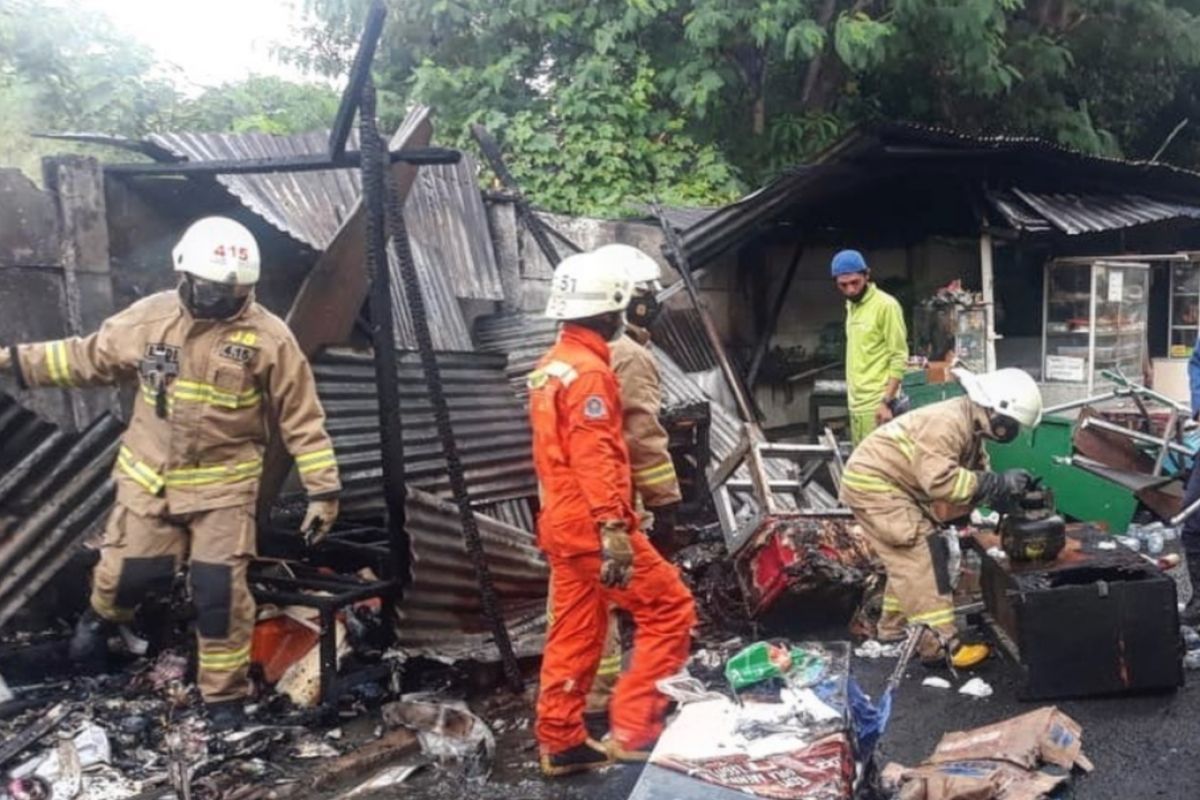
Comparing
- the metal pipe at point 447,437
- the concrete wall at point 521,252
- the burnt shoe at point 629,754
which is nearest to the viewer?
the burnt shoe at point 629,754

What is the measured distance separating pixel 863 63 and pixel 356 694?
9323 millimetres

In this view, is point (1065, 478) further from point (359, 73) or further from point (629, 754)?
point (359, 73)

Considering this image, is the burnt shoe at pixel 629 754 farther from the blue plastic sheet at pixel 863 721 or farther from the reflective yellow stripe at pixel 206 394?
the reflective yellow stripe at pixel 206 394

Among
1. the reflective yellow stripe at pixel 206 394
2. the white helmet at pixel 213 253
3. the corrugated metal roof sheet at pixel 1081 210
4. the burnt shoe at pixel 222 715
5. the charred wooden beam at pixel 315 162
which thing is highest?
the charred wooden beam at pixel 315 162

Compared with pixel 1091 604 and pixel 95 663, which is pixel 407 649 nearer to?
pixel 95 663

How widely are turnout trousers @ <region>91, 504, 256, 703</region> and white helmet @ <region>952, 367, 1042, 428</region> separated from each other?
10.5 ft

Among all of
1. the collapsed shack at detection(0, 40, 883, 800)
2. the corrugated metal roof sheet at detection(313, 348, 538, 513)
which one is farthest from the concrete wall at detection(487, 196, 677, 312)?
the corrugated metal roof sheet at detection(313, 348, 538, 513)

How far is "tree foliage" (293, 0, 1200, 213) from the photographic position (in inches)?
480

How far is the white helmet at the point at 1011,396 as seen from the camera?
4836mm

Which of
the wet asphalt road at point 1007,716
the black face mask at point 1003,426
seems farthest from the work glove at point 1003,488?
the wet asphalt road at point 1007,716

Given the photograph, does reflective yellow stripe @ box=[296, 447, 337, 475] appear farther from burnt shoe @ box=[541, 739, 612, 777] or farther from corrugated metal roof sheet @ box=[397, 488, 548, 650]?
burnt shoe @ box=[541, 739, 612, 777]

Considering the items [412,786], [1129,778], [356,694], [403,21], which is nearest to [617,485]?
[412,786]

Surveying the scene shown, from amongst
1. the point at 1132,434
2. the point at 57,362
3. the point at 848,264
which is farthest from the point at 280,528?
the point at 1132,434

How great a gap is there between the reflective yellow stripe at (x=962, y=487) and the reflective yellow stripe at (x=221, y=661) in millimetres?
3119
